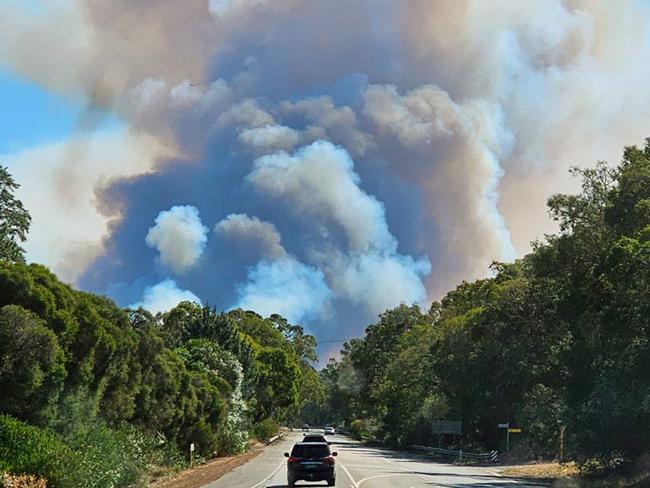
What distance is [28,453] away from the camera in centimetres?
1800

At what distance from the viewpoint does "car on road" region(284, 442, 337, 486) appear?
2675cm

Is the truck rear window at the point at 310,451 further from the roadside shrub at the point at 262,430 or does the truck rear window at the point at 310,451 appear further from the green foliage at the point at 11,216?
the roadside shrub at the point at 262,430

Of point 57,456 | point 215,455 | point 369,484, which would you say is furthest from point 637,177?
point 215,455

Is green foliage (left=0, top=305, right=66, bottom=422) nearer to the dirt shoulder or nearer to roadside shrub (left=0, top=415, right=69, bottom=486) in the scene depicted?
roadside shrub (left=0, top=415, right=69, bottom=486)

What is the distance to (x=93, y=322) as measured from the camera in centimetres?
2230

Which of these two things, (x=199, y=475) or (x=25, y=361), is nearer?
(x=25, y=361)

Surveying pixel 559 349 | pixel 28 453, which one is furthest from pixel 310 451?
pixel 559 349

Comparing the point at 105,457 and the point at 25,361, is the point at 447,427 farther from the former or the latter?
the point at 25,361

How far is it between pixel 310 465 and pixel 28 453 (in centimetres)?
1119

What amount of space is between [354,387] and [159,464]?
9852 centimetres

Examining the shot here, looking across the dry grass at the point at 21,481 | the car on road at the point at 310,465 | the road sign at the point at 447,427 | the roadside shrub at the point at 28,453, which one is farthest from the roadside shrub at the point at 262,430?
the dry grass at the point at 21,481

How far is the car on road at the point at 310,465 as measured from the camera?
87.8 feet

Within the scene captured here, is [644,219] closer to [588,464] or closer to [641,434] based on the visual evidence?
[641,434]

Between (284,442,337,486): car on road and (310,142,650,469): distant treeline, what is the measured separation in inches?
394
